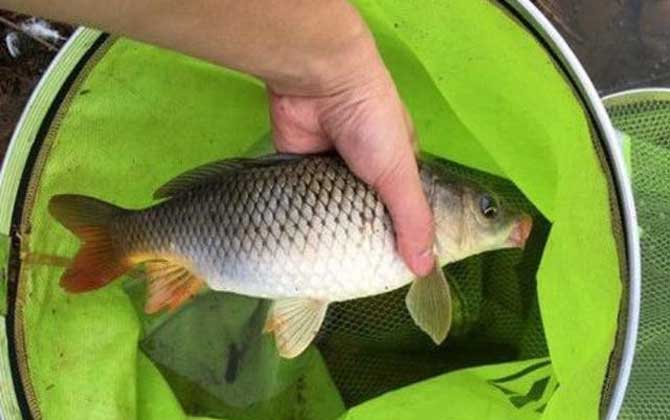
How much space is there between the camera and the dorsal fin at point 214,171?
47.7 inches

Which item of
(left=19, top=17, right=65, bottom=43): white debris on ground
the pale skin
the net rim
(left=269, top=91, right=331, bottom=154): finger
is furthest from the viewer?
(left=19, top=17, right=65, bottom=43): white debris on ground

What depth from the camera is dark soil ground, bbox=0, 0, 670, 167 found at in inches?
67.3

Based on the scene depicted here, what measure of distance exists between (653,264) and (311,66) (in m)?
0.59

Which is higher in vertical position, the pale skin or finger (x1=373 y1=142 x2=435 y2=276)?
the pale skin

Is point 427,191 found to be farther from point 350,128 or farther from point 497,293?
point 497,293

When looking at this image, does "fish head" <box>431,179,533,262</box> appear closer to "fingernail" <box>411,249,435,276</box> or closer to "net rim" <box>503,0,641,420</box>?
"fingernail" <box>411,249,435,276</box>

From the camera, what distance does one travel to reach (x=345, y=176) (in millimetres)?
1191

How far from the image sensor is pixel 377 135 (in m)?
1.19

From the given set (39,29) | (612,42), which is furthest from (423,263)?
(39,29)

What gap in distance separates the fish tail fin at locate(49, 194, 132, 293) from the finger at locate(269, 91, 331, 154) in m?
0.21

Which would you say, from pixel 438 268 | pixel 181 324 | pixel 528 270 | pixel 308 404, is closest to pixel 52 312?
pixel 181 324

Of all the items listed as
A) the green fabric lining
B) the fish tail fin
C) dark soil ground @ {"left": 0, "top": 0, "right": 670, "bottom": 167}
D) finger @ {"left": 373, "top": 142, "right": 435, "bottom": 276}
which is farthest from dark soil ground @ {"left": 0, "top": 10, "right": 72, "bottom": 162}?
finger @ {"left": 373, "top": 142, "right": 435, "bottom": 276}

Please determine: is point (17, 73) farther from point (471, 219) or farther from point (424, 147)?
point (471, 219)

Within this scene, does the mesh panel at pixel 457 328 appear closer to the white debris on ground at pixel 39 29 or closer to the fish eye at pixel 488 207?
the fish eye at pixel 488 207
